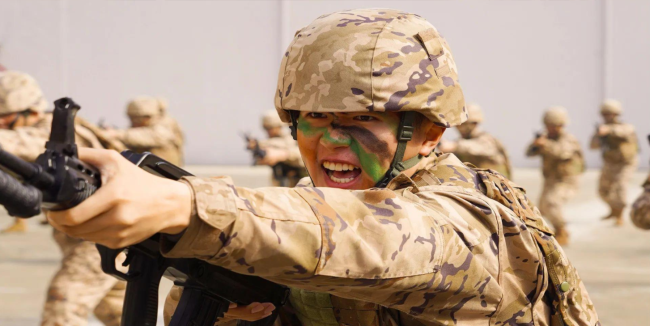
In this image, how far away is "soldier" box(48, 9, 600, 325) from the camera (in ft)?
4.91

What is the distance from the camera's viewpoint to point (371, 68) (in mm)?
2268

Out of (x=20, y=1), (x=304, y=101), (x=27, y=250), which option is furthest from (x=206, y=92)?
(x=304, y=101)

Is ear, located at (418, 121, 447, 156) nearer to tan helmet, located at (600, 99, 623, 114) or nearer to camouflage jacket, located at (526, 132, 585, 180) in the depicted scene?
camouflage jacket, located at (526, 132, 585, 180)

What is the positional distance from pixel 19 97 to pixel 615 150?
9148 millimetres

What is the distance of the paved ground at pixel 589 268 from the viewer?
24.9 ft

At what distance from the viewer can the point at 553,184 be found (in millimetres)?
11891

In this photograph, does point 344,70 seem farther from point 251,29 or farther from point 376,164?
point 251,29

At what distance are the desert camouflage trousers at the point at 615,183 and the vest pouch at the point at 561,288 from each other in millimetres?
11368

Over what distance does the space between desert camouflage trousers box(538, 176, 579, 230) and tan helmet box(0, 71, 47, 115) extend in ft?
22.2

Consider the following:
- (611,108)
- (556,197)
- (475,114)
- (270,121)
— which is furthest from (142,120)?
(611,108)

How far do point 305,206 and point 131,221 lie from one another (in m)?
0.37

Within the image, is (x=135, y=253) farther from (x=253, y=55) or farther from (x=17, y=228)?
(x=253, y=55)

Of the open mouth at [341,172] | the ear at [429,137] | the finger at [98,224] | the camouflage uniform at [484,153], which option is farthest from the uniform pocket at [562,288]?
the camouflage uniform at [484,153]

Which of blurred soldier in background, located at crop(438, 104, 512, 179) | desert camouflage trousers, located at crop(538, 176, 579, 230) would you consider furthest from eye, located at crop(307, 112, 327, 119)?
desert camouflage trousers, located at crop(538, 176, 579, 230)
